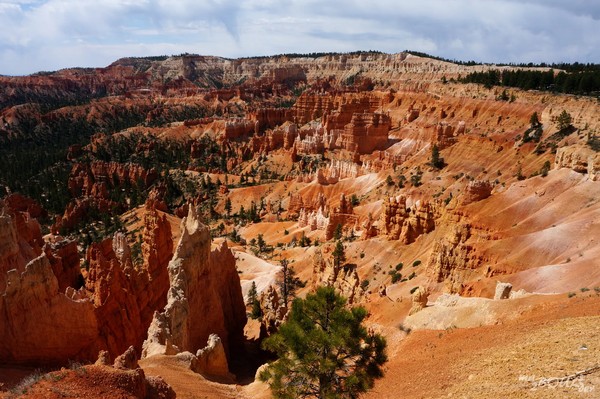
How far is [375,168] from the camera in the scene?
79562 mm

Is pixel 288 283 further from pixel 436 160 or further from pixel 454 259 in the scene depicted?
pixel 436 160

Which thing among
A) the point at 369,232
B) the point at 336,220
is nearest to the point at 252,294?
the point at 369,232

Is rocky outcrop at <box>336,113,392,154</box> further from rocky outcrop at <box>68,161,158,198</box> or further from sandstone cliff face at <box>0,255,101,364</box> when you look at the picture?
sandstone cliff face at <box>0,255,101,364</box>

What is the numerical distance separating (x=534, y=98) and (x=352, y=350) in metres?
86.7

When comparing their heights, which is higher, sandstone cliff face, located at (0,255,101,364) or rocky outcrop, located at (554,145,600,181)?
rocky outcrop, located at (554,145,600,181)

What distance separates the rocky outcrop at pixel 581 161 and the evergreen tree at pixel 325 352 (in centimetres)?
2971

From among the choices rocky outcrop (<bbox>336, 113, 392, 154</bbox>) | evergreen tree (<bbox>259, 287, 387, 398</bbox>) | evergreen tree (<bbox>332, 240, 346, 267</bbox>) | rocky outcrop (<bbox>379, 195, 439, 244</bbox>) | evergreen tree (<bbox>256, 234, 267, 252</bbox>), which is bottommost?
evergreen tree (<bbox>256, 234, 267, 252</bbox>)

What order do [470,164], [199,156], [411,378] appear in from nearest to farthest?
[411,378] → [470,164] → [199,156]

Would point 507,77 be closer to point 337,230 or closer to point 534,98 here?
point 534,98

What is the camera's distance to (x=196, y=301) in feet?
Result: 75.8

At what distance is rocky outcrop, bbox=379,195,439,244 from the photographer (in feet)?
132

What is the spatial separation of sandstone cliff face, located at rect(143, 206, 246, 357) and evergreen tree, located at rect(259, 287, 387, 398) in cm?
868

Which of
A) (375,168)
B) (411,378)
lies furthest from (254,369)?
(375,168)

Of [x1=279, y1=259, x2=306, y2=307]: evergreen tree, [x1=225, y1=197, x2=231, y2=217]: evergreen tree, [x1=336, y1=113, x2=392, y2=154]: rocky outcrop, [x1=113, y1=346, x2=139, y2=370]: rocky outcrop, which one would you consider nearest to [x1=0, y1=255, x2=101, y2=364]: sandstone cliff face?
[x1=113, y1=346, x2=139, y2=370]: rocky outcrop
